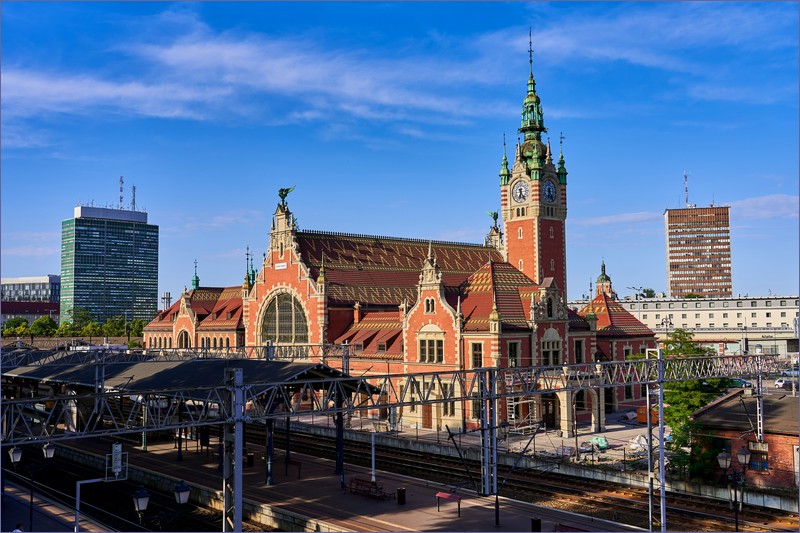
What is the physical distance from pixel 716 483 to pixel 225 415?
28.6 m

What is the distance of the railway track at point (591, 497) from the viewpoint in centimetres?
3784

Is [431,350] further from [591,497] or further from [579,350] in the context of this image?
[591,497]

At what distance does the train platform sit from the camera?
36.4 metres

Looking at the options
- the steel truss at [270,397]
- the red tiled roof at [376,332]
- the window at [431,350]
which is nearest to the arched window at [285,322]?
the red tiled roof at [376,332]

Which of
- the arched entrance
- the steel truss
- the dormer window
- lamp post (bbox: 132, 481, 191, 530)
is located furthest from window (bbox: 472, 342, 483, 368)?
the arched entrance

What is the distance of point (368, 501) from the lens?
41438 mm

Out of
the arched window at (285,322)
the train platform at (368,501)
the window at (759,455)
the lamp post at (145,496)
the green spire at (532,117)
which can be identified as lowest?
the train platform at (368,501)

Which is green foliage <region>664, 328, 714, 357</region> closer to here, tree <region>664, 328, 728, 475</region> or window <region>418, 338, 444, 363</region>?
tree <region>664, 328, 728, 475</region>

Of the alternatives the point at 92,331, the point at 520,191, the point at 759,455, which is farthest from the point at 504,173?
the point at 92,331

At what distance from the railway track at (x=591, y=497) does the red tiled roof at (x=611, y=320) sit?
33.1m

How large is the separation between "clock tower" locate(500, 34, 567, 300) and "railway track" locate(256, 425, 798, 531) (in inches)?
1227

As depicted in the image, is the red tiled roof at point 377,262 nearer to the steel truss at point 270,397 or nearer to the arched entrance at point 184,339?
the steel truss at point 270,397

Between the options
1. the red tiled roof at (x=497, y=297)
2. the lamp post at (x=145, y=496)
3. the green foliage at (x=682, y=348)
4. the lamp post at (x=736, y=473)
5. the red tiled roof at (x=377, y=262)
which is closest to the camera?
the lamp post at (x=145, y=496)

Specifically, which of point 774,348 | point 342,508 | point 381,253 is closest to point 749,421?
point 342,508
